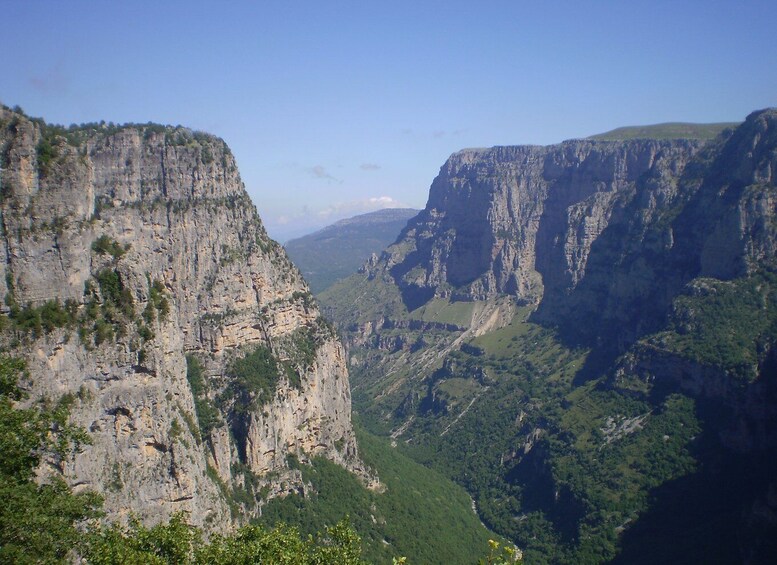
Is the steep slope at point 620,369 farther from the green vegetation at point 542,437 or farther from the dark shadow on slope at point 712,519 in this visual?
the green vegetation at point 542,437

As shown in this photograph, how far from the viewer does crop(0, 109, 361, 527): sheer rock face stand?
40.5 meters

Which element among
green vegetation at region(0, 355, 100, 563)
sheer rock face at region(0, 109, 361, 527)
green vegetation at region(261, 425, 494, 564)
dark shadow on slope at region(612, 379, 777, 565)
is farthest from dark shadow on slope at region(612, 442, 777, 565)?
green vegetation at region(0, 355, 100, 563)

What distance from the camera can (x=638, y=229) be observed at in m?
151

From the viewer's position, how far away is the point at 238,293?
8500 centimetres

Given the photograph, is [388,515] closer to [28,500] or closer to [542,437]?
[542,437]

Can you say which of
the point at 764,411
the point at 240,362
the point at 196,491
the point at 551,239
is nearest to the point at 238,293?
the point at 240,362

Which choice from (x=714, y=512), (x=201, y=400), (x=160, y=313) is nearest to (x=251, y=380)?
(x=201, y=400)

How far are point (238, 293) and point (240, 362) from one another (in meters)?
9.40

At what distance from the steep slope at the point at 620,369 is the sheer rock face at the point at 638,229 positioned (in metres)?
0.43

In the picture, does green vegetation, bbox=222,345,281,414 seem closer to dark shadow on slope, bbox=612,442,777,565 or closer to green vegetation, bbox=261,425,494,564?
green vegetation, bbox=261,425,494,564

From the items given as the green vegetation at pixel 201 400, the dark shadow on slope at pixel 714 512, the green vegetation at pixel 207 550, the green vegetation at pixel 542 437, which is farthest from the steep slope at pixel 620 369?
the green vegetation at pixel 207 550

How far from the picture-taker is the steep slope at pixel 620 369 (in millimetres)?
86188

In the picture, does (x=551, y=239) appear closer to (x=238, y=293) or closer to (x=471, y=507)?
(x=471, y=507)

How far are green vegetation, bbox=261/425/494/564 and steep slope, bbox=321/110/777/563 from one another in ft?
35.0
